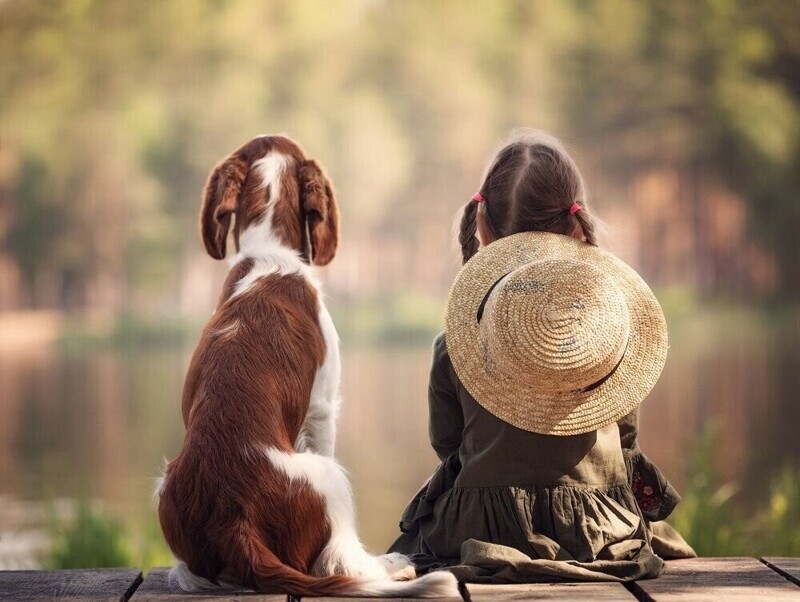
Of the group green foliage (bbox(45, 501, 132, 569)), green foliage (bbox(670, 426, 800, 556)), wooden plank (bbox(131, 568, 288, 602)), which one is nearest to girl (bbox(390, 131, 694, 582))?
wooden plank (bbox(131, 568, 288, 602))

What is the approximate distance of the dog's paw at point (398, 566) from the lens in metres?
2.49

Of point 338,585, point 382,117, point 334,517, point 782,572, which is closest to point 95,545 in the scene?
point 334,517

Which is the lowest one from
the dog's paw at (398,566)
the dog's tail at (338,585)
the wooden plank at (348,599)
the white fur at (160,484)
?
the dog's paw at (398,566)

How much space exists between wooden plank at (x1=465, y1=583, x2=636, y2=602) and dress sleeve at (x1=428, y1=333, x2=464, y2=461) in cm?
47

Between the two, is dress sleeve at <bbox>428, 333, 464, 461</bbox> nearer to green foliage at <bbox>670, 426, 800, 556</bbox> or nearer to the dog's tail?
the dog's tail

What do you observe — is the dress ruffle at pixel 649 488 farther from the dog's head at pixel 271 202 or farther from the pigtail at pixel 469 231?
the dog's head at pixel 271 202

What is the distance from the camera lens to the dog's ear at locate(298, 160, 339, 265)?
9.35 ft

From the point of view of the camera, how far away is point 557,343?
A: 2.48 metres

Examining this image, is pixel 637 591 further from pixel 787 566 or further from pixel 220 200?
pixel 220 200

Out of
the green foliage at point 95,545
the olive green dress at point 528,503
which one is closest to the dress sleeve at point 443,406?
the olive green dress at point 528,503

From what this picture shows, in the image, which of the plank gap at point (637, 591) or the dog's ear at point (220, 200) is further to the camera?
the dog's ear at point (220, 200)

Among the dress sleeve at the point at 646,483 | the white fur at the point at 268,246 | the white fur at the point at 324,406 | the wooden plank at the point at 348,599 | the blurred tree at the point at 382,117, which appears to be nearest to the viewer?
the wooden plank at the point at 348,599

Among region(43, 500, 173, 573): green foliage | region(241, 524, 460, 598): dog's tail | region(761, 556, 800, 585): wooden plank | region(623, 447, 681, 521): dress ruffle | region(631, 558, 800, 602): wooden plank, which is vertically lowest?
region(43, 500, 173, 573): green foliage

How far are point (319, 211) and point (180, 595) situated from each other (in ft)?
3.37
